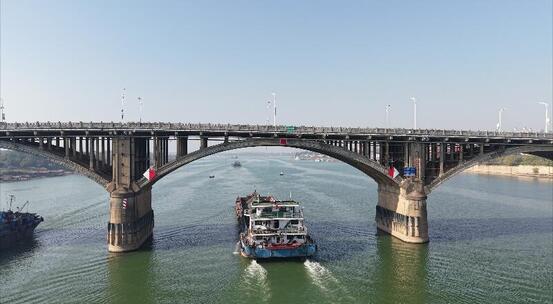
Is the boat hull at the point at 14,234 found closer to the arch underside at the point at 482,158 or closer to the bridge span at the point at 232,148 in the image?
the bridge span at the point at 232,148

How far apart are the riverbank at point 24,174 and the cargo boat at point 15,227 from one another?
418ft

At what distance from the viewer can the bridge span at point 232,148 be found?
4975 centimetres

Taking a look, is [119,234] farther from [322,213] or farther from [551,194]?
[551,194]

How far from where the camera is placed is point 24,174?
17975 centimetres

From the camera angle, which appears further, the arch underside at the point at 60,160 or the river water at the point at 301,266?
the arch underside at the point at 60,160

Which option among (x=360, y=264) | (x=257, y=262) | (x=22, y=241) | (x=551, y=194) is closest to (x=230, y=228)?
(x=257, y=262)

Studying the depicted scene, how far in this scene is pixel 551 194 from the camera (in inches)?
4171

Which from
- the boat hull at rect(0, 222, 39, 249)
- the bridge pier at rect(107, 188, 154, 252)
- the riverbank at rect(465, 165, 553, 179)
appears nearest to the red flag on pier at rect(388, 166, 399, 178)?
the bridge pier at rect(107, 188, 154, 252)

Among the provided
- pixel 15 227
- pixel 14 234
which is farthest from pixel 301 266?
pixel 15 227

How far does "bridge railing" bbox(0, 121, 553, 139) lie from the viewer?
166 ft

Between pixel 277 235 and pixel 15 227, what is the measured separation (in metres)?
38.5

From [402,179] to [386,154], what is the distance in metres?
4.31

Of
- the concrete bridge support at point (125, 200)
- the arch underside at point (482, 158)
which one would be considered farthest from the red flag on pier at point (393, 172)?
the concrete bridge support at point (125, 200)

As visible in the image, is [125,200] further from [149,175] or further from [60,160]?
[60,160]
